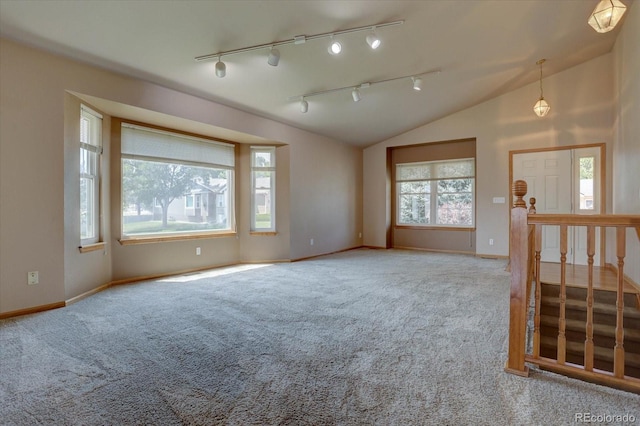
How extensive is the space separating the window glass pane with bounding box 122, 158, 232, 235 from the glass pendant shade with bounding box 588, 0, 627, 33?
5.19 metres

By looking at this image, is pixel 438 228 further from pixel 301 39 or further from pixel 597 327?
pixel 301 39

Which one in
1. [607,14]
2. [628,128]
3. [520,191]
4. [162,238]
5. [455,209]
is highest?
[607,14]

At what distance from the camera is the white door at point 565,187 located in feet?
17.4

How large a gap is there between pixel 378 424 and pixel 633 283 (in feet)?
12.9

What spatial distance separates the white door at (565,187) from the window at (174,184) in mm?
5691

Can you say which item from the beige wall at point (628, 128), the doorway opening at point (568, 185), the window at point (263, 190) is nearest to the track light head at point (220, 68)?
the window at point (263, 190)

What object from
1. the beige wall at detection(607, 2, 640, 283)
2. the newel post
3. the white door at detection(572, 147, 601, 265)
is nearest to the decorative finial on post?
the newel post

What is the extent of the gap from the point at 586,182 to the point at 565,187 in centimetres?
29

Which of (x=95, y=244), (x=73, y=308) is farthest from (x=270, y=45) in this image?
(x=73, y=308)

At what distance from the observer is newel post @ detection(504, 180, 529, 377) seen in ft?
6.43

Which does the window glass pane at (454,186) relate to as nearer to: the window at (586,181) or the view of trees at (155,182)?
the window at (586,181)

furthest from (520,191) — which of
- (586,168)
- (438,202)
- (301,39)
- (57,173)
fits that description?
(438,202)

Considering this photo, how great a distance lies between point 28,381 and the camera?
74.2 inches

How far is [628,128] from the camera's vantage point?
157 inches
